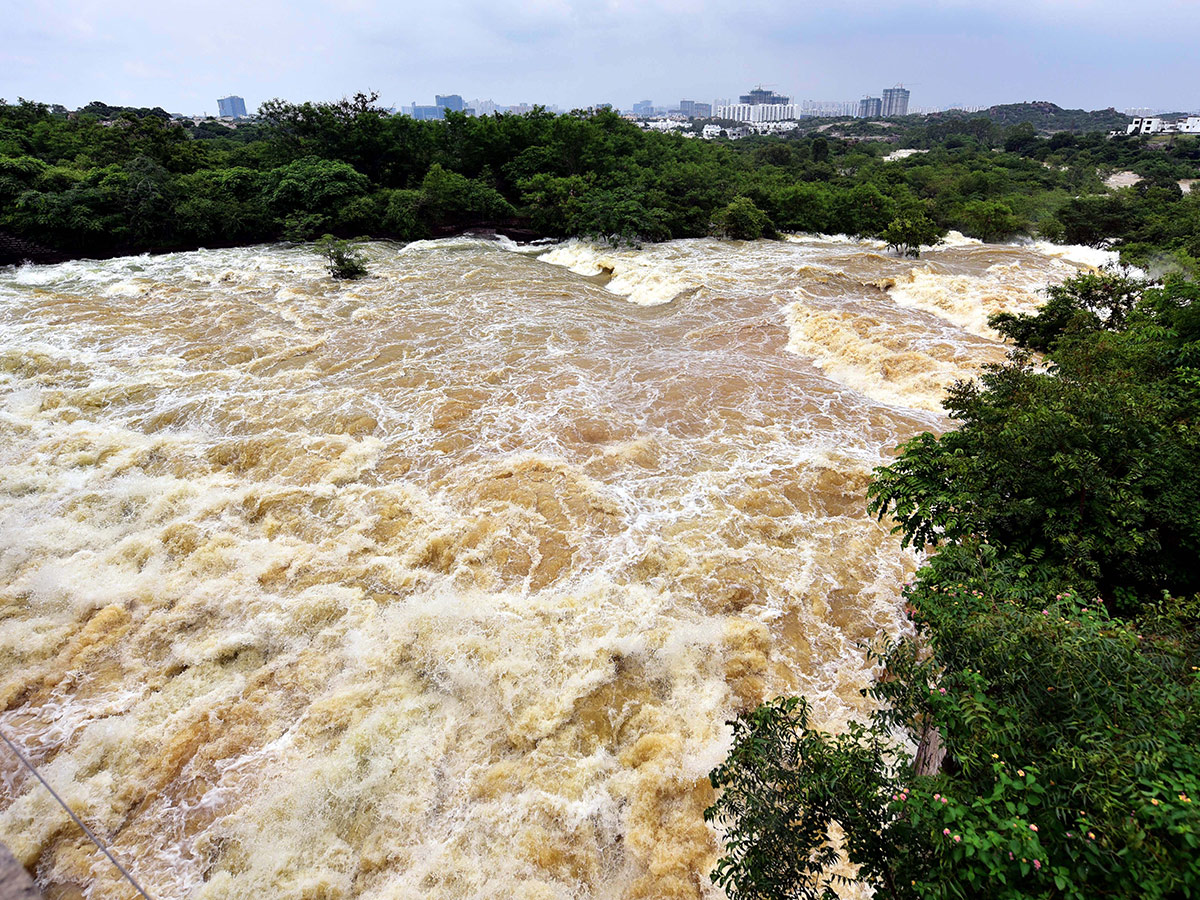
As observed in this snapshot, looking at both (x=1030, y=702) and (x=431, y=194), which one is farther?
(x=431, y=194)

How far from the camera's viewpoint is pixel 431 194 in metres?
22.4

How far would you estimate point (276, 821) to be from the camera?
3820 mm

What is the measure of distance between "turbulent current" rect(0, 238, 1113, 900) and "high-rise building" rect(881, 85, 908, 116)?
20603 centimetres

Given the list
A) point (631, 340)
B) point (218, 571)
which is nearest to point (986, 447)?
point (218, 571)

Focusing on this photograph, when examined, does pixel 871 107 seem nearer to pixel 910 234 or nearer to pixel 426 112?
pixel 426 112

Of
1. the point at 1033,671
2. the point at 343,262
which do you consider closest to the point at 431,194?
the point at 343,262

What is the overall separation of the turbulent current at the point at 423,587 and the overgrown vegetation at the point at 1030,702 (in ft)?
4.53

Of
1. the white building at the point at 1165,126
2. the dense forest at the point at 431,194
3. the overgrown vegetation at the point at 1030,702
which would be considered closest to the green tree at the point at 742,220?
the dense forest at the point at 431,194

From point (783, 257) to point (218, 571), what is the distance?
1888 centimetres

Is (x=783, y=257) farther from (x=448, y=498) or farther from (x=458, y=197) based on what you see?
(x=448, y=498)

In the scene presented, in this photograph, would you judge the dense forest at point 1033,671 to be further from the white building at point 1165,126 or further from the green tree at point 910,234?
the white building at point 1165,126

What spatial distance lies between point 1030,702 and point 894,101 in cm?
22009

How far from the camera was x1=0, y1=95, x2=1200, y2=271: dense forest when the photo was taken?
18141 millimetres

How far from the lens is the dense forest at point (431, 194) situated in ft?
59.5
